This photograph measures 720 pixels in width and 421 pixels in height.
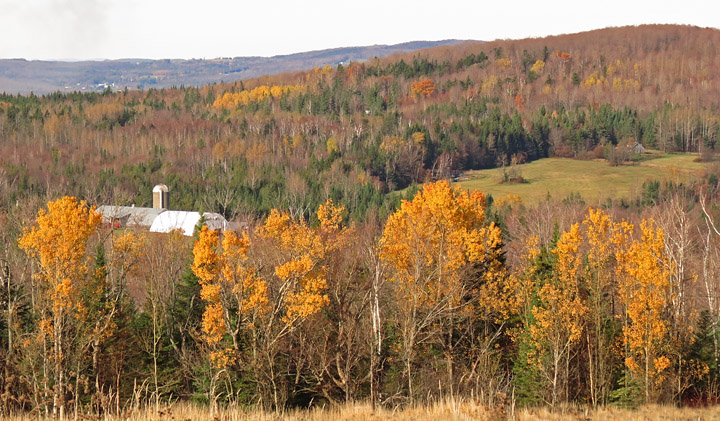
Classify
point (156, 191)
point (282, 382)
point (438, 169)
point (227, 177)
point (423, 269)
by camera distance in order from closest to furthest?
point (282, 382)
point (423, 269)
point (156, 191)
point (227, 177)
point (438, 169)

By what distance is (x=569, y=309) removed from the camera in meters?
30.4

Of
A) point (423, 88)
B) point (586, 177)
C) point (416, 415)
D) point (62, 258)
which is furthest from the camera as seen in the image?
point (423, 88)

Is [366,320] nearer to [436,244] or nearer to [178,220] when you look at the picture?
[436,244]

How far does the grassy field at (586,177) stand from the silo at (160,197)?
144 feet

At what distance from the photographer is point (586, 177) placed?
375ft

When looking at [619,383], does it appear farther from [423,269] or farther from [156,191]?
[156,191]

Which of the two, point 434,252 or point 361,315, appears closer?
point 361,315

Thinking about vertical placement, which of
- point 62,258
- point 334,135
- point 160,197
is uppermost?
point 334,135

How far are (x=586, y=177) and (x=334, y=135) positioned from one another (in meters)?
53.0

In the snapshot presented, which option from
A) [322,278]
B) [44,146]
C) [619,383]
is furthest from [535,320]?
[44,146]

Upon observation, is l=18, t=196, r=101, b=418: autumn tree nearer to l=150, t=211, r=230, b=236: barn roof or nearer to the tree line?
the tree line

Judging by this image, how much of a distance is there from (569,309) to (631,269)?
337 centimetres

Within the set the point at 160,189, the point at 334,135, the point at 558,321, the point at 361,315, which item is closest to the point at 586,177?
the point at 334,135

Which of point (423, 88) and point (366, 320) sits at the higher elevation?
point (423, 88)
